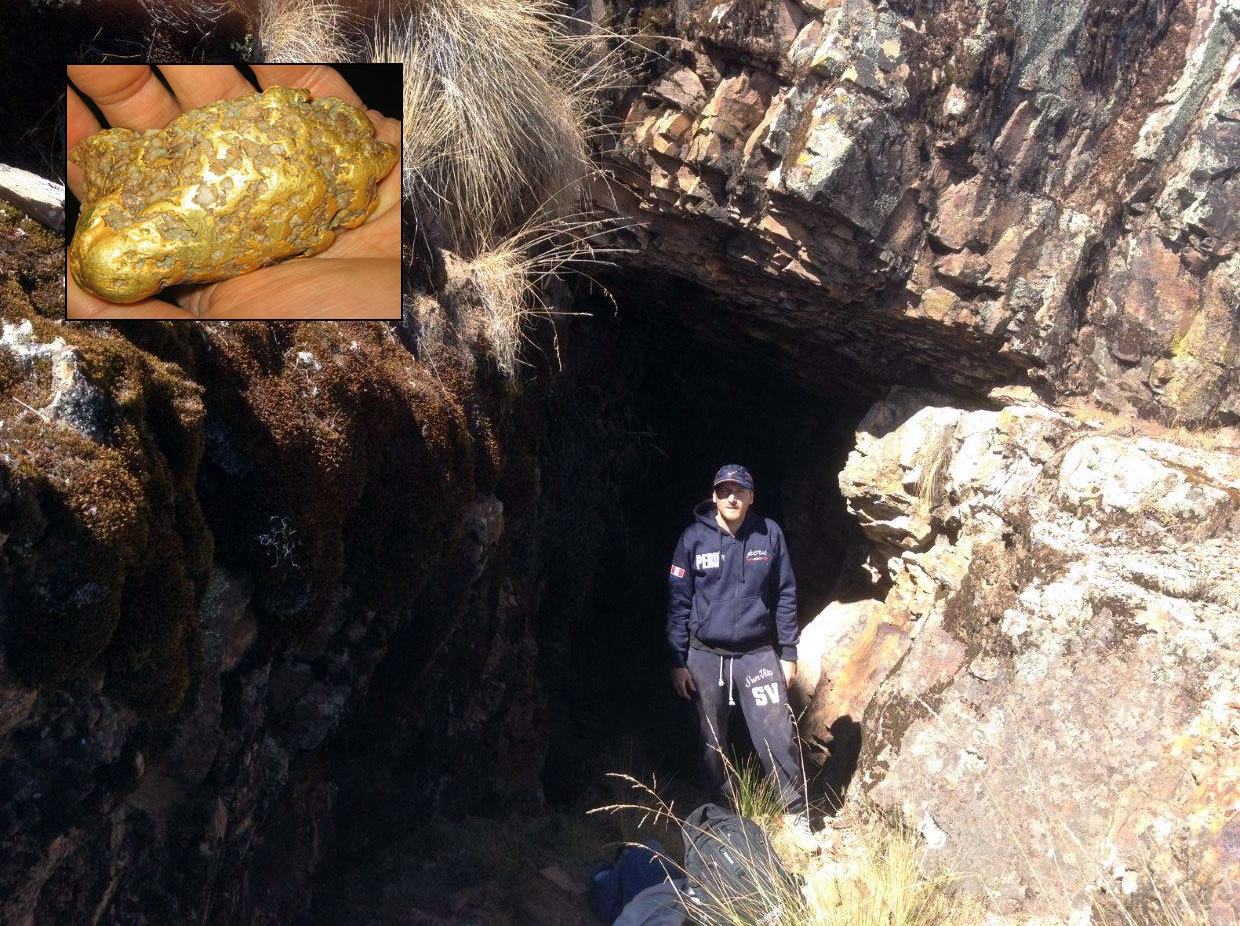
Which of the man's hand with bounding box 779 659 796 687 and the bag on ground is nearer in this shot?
the bag on ground

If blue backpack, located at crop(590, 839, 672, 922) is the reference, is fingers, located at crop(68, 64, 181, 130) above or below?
above

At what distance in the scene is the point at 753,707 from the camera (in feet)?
14.7

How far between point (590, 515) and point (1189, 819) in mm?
3606

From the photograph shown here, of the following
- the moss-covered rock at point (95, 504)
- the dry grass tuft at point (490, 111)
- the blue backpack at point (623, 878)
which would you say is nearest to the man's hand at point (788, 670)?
the blue backpack at point (623, 878)

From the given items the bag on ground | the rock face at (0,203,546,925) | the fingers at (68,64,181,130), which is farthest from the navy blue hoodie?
the fingers at (68,64,181,130)

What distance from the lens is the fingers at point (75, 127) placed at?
103 inches

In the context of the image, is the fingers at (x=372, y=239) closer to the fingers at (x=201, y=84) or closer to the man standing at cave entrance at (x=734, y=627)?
the fingers at (x=201, y=84)

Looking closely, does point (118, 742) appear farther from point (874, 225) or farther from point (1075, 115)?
point (1075, 115)

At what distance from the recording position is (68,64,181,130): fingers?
271 cm

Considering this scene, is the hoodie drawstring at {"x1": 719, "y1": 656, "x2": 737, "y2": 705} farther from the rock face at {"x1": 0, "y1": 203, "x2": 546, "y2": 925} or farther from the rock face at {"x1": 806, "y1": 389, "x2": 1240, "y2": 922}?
the rock face at {"x1": 0, "y1": 203, "x2": 546, "y2": 925}

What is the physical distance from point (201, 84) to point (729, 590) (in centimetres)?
300

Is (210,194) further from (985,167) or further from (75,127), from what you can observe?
(985,167)

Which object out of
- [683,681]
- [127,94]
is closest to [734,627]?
[683,681]

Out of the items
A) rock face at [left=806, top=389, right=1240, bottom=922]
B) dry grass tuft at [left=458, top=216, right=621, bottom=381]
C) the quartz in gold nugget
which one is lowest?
rock face at [left=806, top=389, right=1240, bottom=922]
